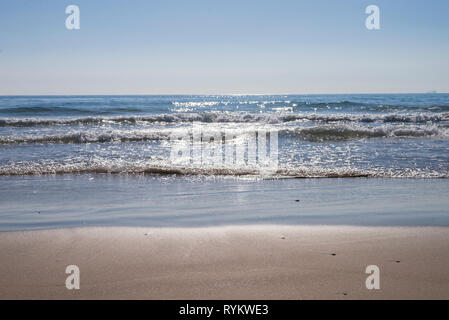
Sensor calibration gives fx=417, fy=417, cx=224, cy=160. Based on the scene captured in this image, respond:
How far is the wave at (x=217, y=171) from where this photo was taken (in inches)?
304

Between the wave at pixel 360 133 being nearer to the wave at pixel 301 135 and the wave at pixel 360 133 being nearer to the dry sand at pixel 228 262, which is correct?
the wave at pixel 301 135

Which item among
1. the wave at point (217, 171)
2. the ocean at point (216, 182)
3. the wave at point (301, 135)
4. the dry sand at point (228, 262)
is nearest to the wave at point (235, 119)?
the wave at point (301, 135)

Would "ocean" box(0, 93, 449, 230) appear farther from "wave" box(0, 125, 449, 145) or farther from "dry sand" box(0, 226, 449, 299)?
"dry sand" box(0, 226, 449, 299)

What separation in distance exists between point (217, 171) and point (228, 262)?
455 cm

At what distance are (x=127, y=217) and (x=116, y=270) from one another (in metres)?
1.70

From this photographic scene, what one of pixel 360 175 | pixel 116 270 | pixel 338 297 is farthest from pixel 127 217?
pixel 360 175

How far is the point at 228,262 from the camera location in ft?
11.6

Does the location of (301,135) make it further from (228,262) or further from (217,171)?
(228,262)

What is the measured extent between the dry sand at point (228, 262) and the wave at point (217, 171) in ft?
10.9

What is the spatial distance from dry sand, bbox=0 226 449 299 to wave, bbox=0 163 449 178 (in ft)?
10.9

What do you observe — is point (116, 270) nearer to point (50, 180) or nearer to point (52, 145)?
point (50, 180)

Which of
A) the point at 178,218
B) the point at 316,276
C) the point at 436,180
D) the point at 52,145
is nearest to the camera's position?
the point at 316,276

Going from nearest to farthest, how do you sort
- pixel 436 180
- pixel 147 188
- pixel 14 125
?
1. pixel 147 188
2. pixel 436 180
3. pixel 14 125
